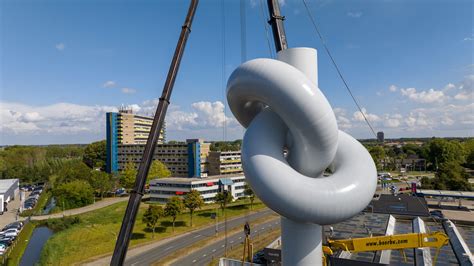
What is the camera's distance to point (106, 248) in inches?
1305

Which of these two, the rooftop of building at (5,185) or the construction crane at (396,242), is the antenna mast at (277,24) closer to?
the construction crane at (396,242)

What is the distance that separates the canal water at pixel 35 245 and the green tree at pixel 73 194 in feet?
38.6

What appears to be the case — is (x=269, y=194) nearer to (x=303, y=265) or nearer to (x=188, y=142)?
(x=303, y=265)

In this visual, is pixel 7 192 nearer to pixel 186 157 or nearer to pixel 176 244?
pixel 186 157

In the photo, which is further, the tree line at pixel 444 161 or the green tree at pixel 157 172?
the green tree at pixel 157 172

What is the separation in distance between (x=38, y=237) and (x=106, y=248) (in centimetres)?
1378

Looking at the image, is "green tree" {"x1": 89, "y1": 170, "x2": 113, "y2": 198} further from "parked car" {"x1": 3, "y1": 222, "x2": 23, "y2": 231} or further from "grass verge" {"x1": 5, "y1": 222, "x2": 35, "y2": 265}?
"parked car" {"x1": 3, "y1": 222, "x2": 23, "y2": 231}

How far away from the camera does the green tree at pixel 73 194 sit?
183ft

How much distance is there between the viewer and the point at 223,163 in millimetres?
78750

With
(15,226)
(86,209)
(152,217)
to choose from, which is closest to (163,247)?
(152,217)

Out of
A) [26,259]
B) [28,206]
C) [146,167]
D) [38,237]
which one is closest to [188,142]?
[28,206]

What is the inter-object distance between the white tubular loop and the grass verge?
111 feet

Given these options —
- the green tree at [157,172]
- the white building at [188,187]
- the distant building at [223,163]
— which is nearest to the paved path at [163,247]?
the white building at [188,187]

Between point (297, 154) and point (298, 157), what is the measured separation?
3.8 inches
